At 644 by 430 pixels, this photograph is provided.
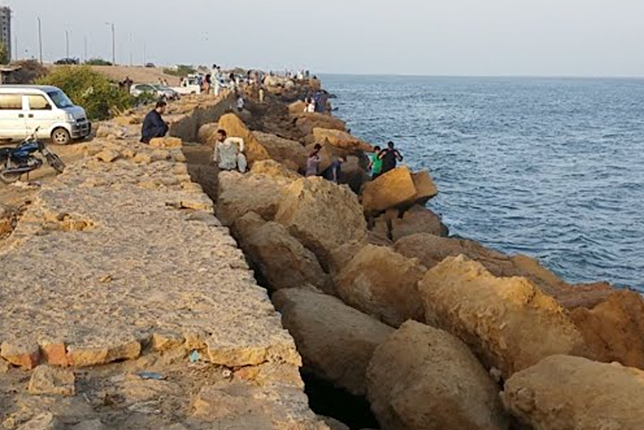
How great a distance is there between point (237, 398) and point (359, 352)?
2.48 meters

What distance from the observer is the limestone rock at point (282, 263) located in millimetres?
8344

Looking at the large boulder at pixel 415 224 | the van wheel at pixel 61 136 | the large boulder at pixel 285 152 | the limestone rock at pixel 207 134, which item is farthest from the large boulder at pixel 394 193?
the van wheel at pixel 61 136

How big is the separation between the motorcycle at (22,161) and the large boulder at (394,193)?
5861 millimetres

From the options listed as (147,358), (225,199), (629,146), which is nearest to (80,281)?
(147,358)

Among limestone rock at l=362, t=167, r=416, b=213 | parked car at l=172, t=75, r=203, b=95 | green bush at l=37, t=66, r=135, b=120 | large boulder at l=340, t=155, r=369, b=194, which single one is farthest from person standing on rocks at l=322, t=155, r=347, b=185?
parked car at l=172, t=75, r=203, b=95

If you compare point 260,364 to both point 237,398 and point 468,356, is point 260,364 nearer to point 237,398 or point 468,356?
point 237,398

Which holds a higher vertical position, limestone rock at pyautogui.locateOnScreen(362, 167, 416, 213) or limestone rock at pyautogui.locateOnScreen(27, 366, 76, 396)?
limestone rock at pyautogui.locateOnScreen(27, 366, 76, 396)

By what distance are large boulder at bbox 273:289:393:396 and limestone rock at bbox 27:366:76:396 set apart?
249 cm

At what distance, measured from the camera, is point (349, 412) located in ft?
22.1

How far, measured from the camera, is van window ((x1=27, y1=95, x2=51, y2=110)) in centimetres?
1817

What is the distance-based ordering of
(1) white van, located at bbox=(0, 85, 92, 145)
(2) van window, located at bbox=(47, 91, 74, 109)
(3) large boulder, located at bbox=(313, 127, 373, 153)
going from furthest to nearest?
(3) large boulder, located at bbox=(313, 127, 373, 153) < (2) van window, located at bbox=(47, 91, 74, 109) < (1) white van, located at bbox=(0, 85, 92, 145)

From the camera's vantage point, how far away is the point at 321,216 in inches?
393

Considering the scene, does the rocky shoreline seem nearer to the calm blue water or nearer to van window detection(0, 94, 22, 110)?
the calm blue water

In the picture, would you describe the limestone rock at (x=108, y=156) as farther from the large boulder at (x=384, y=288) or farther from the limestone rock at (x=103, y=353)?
the limestone rock at (x=103, y=353)
